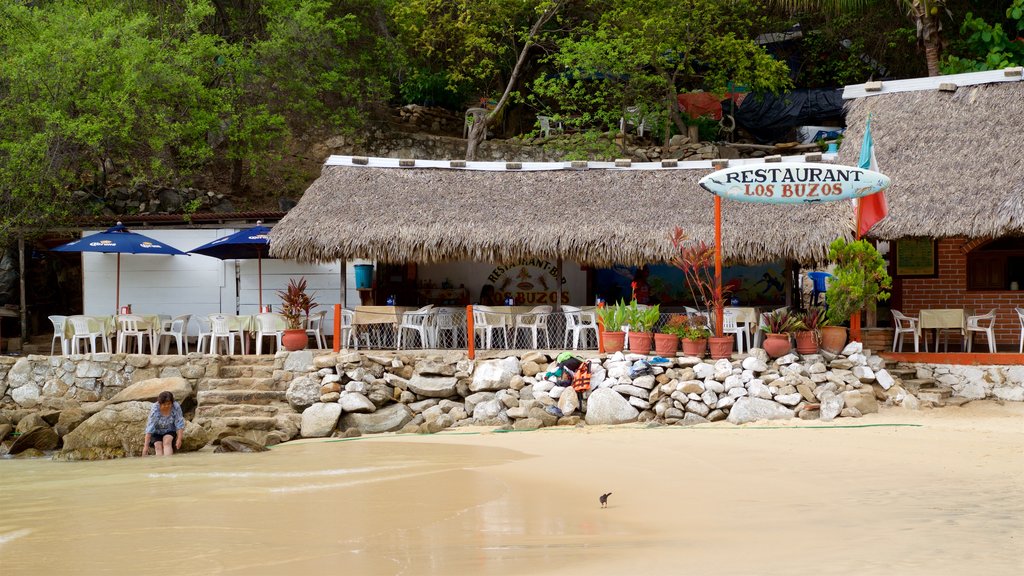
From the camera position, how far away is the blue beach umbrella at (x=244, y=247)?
15875mm

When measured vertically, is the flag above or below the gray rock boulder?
above

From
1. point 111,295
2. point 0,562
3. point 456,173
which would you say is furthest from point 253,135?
point 0,562

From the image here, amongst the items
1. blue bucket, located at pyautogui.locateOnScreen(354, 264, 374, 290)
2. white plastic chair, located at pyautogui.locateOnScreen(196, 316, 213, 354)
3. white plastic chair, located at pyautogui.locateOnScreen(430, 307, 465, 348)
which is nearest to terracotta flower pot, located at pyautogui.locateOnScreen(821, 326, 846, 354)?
white plastic chair, located at pyautogui.locateOnScreen(430, 307, 465, 348)

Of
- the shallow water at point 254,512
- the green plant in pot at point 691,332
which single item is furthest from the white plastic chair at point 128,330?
the green plant in pot at point 691,332

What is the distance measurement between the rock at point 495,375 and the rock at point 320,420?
1918 millimetres

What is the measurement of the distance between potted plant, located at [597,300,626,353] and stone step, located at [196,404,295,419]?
453 centimetres

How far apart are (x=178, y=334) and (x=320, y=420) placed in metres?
3.80

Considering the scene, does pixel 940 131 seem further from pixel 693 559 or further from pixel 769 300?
pixel 693 559

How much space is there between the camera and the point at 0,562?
24.3ft

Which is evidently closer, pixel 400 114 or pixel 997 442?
pixel 997 442

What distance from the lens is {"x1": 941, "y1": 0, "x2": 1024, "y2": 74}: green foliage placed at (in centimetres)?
1975

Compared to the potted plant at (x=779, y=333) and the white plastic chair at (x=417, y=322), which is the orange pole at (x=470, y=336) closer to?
the white plastic chair at (x=417, y=322)

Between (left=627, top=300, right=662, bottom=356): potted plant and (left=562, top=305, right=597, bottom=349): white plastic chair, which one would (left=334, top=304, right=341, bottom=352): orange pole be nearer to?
(left=562, top=305, right=597, bottom=349): white plastic chair

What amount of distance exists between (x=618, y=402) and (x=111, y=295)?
973 centimetres
